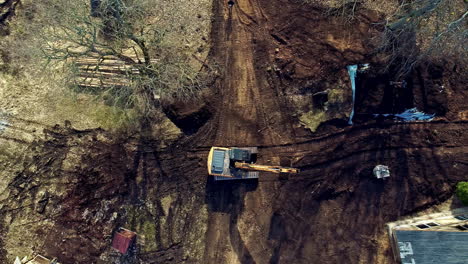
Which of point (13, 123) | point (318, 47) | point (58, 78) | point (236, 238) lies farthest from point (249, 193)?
point (13, 123)

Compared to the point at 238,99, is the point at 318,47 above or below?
above

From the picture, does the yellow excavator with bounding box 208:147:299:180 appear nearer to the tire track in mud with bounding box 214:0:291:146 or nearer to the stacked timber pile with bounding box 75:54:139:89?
the tire track in mud with bounding box 214:0:291:146

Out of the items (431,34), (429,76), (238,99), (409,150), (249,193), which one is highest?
(431,34)

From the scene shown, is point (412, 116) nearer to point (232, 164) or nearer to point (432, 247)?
point (432, 247)

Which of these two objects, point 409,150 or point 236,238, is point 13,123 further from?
point 409,150

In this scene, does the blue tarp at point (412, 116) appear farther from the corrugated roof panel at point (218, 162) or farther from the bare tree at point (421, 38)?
the corrugated roof panel at point (218, 162)

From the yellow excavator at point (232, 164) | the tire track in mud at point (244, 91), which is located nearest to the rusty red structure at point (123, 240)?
the yellow excavator at point (232, 164)

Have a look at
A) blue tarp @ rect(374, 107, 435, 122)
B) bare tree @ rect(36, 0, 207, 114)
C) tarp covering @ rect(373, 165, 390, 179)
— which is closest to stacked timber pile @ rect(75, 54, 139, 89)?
bare tree @ rect(36, 0, 207, 114)
